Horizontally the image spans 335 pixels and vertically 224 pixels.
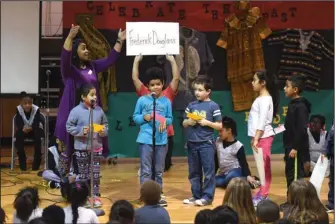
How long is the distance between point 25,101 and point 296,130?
11.0 ft

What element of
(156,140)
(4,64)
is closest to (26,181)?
(4,64)

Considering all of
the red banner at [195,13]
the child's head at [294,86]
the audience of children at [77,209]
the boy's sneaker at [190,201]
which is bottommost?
the boy's sneaker at [190,201]

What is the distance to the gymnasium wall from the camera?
23.2 ft

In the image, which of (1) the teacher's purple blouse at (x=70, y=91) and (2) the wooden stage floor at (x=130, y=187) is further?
(1) the teacher's purple blouse at (x=70, y=91)

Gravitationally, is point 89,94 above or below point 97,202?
above

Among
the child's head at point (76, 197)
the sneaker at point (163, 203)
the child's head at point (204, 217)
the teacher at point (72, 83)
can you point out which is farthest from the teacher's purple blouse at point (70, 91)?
the child's head at point (204, 217)

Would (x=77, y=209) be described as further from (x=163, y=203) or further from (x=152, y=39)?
(x=152, y=39)

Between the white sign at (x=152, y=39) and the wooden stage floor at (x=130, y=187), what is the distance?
1.28 m

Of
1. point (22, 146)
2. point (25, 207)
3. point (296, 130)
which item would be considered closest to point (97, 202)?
point (25, 207)

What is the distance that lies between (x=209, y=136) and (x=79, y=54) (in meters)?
1.27

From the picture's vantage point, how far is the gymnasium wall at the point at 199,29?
707 cm

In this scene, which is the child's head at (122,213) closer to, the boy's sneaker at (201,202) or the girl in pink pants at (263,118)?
the boy's sneaker at (201,202)

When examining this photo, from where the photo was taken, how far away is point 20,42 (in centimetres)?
671

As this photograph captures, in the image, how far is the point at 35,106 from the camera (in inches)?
269
